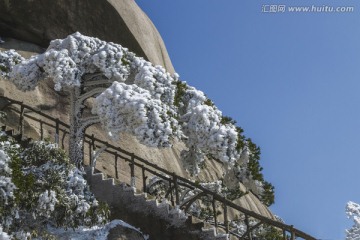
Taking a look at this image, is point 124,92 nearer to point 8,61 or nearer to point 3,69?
point 3,69

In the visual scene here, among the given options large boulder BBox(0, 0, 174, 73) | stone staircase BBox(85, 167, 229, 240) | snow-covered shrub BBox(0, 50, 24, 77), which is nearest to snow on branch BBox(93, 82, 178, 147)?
stone staircase BBox(85, 167, 229, 240)

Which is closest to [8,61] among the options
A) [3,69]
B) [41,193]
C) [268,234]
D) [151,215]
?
[3,69]

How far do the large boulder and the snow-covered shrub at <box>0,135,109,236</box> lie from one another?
16.1 metres

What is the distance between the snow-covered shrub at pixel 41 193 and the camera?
11703mm

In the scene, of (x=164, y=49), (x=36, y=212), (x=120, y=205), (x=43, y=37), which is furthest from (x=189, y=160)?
(x=164, y=49)

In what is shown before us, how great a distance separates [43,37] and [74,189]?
17.9 meters

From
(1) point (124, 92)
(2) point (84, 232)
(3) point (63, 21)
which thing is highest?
(3) point (63, 21)

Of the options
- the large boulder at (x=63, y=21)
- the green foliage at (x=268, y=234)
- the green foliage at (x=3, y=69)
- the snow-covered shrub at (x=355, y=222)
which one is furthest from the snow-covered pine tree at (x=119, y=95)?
the large boulder at (x=63, y=21)

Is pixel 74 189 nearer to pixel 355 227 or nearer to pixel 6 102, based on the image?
pixel 355 227

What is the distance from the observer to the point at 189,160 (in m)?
22.6

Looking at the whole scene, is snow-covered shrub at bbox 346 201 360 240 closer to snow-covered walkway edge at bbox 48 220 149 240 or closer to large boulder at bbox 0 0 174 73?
snow-covered walkway edge at bbox 48 220 149 240

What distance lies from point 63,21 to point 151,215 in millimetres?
18199

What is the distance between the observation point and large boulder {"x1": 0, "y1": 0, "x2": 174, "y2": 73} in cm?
3008

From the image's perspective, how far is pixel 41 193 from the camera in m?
12.9
